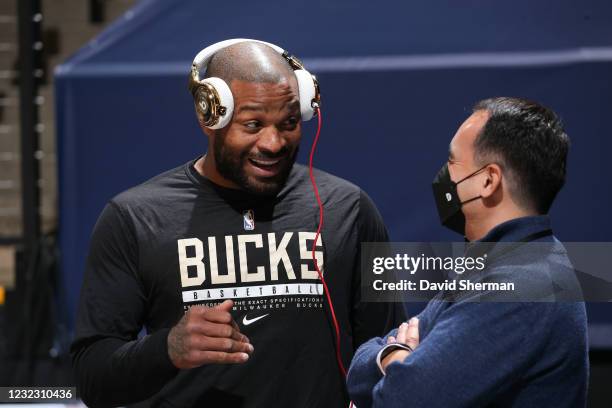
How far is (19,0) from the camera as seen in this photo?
344 cm

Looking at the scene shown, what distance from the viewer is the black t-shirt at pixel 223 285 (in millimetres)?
1686

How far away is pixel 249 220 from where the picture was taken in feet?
5.77

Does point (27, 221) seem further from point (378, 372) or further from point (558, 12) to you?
point (378, 372)

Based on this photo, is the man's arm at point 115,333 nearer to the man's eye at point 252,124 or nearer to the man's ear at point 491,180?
the man's eye at point 252,124

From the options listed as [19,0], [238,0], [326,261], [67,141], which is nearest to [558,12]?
[238,0]

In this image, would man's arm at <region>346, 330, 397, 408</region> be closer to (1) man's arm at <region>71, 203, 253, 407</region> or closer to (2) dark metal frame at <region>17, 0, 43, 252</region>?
(1) man's arm at <region>71, 203, 253, 407</region>

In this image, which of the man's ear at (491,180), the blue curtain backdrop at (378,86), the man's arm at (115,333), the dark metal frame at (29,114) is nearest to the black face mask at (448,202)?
the man's ear at (491,180)

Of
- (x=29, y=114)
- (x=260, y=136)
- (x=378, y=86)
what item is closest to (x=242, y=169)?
(x=260, y=136)

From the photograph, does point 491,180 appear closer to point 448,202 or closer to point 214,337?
point 448,202

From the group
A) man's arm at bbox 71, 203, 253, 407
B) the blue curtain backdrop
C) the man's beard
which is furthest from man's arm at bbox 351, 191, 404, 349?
the blue curtain backdrop

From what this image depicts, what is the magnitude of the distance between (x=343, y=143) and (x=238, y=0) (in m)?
Result: 0.57

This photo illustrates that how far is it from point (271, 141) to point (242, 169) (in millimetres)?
90

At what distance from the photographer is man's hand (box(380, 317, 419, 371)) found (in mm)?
1416

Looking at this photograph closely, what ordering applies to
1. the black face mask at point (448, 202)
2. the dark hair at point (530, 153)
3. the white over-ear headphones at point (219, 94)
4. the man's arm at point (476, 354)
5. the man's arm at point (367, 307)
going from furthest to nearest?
the man's arm at point (367, 307)
the white over-ear headphones at point (219, 94)
the black face mask at point (448, 202)
the dark hair at point (530, 153)
the man's arm at point (476, 354)
